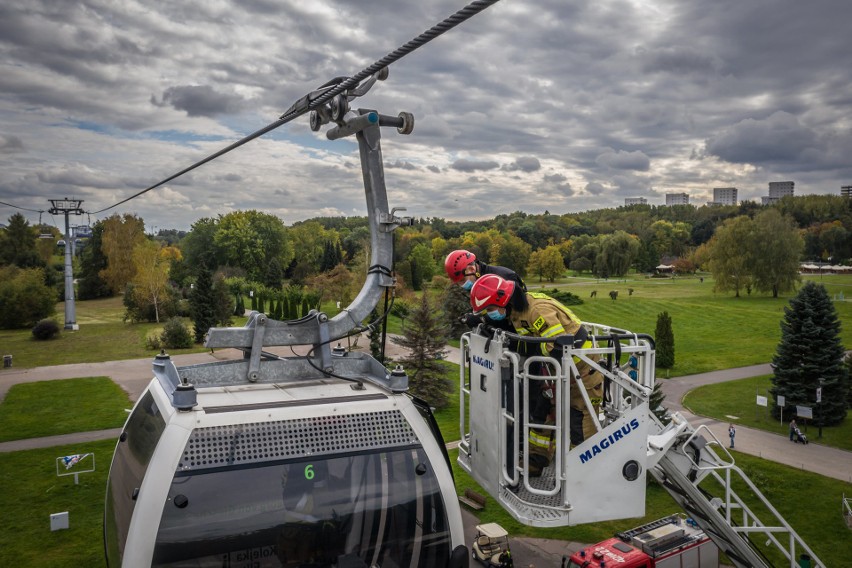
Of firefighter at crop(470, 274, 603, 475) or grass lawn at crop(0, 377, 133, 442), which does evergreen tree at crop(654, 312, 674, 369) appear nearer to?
grass lawn at crop(0, 377, 133, 442)

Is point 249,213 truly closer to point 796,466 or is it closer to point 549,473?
point 796,466

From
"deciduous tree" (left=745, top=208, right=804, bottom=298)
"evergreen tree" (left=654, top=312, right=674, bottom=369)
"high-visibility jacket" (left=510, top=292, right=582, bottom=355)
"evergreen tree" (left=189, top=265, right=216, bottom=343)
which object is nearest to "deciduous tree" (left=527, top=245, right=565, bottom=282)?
"deciduous tree" (left=745, top=208, right=804, bottom=298)

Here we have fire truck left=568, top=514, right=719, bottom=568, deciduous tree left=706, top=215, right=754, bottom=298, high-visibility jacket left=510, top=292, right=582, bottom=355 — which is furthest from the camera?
deciduous tree left=706, top=215, right=754, bottom=298

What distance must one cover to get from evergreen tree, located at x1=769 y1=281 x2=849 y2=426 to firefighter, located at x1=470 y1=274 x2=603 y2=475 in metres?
22.2

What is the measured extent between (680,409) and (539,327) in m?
23.7

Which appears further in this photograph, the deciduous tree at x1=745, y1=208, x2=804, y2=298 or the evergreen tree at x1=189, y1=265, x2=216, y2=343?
the deciduous tree at x1=745, y1=208, x2=804, y2=298

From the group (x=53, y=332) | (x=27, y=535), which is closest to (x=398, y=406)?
(x=27, y=535)

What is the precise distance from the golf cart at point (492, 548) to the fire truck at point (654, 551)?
51.1 inches

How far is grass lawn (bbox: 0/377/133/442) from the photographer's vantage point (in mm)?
23219

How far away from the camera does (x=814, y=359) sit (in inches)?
970

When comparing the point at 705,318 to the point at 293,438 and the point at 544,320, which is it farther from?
the point at 293,438

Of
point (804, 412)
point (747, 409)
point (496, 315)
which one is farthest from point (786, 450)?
point (496, 315)

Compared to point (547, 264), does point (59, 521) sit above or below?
A: below

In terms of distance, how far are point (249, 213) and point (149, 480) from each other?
7283cm
